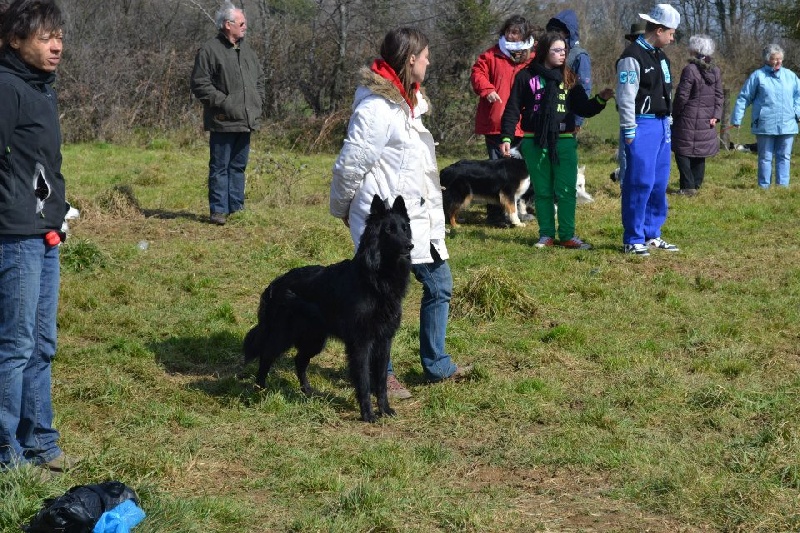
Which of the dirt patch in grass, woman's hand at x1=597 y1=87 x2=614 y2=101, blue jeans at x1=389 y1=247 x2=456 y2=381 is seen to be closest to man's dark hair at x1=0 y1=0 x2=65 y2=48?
blue jeans at x1=389 y1=247 x2=456 y2=381

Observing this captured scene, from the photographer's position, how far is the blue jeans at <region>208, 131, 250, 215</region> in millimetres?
9906

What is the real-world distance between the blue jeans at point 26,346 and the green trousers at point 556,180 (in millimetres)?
5839

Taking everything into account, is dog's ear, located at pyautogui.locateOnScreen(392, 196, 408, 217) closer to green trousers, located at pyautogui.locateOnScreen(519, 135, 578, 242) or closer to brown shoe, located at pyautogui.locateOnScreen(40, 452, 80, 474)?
brown shoe, located at pyautogui.locateOnScreen(40, 452, 80, 474)

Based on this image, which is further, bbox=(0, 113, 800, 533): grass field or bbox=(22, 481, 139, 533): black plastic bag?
bbox=(0, 113, 800, 533): grass field

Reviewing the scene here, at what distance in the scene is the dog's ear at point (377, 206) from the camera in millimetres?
4777

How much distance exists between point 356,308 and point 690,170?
871 centimetres

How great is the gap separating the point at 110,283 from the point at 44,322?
3772 millimetres

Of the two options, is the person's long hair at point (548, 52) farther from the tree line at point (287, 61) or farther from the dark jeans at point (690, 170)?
the tree line at point (287, 61)

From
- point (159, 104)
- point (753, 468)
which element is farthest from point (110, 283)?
point (159, 104)

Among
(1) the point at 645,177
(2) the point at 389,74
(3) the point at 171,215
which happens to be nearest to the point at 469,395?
(2) the point at 389,74

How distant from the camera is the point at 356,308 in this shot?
16.3 ft

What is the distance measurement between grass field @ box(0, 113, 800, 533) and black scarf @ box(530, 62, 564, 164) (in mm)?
1140

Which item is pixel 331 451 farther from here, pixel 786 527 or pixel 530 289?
pixel 530 289

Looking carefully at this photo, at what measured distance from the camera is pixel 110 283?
25.2 feet
